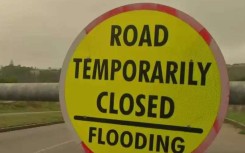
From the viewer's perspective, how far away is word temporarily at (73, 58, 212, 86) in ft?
5.54

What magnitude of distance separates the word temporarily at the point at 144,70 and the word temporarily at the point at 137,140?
0.19m

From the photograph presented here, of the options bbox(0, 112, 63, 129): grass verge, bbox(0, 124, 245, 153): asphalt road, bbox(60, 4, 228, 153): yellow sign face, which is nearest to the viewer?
bbox(60, 4, 228, 153): yellow sign face

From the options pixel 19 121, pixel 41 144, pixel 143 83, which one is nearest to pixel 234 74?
pixel 143 83

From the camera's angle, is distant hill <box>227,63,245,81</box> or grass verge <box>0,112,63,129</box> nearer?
distant hill <box>227,63,245,81</box>

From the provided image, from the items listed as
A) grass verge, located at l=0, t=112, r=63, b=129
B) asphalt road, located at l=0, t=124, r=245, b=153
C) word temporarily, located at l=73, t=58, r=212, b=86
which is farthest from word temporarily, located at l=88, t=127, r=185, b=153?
Answer: grass verge, located at l=0, t=112, r=63, b=129

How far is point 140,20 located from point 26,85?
0.68 meters

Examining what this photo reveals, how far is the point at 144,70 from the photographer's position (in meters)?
1.75

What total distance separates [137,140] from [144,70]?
0.25m

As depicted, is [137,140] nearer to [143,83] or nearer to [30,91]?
[143,83]

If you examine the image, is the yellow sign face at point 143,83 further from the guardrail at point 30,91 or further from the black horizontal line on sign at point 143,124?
the guardrail at point 30,91

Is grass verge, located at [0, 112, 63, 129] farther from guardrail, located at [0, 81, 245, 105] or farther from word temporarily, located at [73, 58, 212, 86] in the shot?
word temporarily, located at [73, 58, 212, 86]

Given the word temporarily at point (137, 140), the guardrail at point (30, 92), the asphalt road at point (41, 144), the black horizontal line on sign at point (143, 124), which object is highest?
the guardrail at point (30, 92)

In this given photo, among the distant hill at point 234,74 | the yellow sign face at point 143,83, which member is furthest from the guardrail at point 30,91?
the distant hill at point 234,74

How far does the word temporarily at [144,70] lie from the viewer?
1.69m
